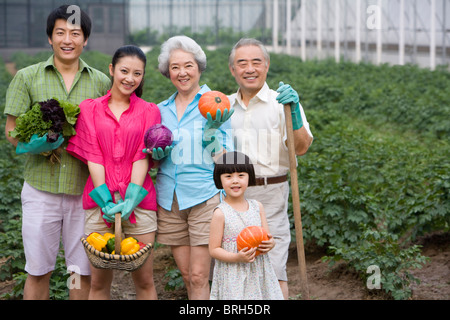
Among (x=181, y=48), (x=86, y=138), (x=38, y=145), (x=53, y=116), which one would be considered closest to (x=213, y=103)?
(x=181, y=48)

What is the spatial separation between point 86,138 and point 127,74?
0.41m

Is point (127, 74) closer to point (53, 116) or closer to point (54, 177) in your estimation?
point (53, 116)

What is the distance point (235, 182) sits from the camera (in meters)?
3.01

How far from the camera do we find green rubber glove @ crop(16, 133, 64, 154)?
3191 millimetres

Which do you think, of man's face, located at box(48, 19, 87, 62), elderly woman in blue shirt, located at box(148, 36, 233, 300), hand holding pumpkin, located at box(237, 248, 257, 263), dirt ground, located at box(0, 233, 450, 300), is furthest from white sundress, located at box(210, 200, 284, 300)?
dirt ground, located at box(0, 233, 450, 300)

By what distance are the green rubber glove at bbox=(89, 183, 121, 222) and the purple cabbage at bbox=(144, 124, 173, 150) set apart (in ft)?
1.04

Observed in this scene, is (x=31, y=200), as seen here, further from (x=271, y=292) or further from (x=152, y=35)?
(x=152, y=35)

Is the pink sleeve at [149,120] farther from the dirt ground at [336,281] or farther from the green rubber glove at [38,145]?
the dirt ground at [336,281]

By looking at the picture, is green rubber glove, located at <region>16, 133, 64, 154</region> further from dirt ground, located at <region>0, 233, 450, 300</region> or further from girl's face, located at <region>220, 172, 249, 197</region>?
dirt ground, located at <region>0, 233, 450, 300</region>
